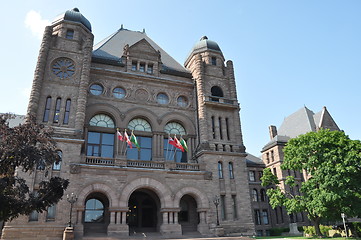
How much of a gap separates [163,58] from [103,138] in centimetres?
1482

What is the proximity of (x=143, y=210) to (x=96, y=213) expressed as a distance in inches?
193

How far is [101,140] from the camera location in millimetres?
29312

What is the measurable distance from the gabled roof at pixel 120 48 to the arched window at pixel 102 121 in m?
7.37

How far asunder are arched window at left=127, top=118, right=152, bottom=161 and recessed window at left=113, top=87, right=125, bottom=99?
126 inches

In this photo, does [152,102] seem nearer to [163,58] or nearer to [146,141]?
[146,141]

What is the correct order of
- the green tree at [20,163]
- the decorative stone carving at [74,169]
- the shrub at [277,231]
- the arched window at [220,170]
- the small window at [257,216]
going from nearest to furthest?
the green tree at [20,163] → the decorative stone carving at [74,169] → the arched window at [220,170] → the shrub at [277,231] → the small window at [257,216]

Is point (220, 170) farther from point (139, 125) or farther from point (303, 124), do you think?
point (303, 124)

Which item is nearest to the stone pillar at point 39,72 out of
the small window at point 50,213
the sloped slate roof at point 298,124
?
the small window at point 50,213

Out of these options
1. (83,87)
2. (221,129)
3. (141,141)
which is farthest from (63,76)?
(221,129)

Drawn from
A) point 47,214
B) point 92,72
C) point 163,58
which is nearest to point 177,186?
point 47,214

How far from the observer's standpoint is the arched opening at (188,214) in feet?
92.0

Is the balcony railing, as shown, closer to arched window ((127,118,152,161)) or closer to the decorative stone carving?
the decorative stone carving

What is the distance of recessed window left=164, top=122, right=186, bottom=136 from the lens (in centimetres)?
3233

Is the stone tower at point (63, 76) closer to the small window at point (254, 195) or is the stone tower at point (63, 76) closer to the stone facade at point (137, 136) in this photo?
the stone facade at point (137, 136)
